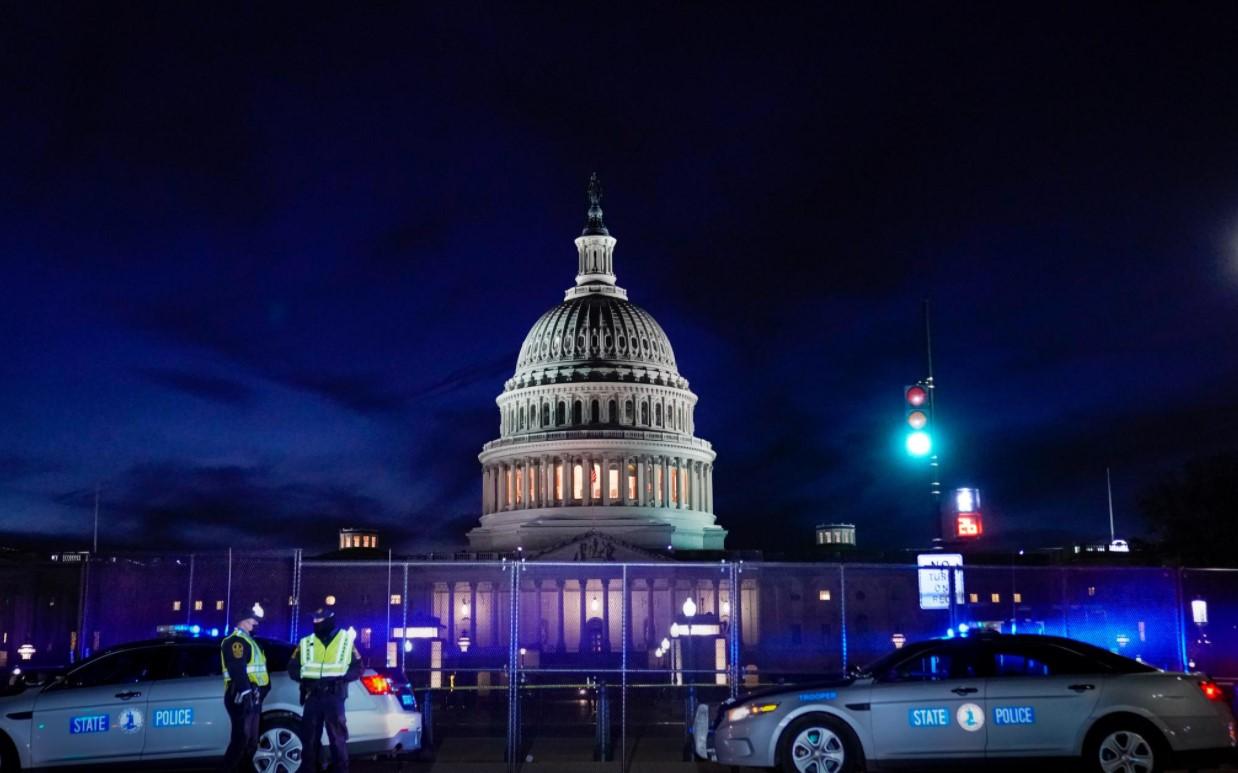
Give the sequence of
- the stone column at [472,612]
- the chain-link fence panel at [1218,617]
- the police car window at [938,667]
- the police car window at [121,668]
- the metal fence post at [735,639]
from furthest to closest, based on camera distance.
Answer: the stone column at [472,612] → the chain-link fence panel at [1218,617] → the metal fence post at [735,639] → the police car window at [121,668] → the police car window at [938,667]

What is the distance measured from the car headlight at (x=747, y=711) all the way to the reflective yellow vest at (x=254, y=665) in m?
5.74

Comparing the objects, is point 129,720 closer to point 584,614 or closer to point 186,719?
point 186,719

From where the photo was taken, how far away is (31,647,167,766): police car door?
18.0 metres

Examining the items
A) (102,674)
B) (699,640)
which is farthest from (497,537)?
(102,674)

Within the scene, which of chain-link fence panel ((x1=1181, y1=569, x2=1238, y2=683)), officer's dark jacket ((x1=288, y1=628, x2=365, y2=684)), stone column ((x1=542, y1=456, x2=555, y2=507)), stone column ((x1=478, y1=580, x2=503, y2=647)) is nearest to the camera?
officer's dark jacket ((x1=288, y1=628, x2=365, y2=684))

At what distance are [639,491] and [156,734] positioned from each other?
11336 cm

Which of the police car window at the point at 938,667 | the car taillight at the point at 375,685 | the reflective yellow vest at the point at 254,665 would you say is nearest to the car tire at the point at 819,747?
the police car window at the point at 938,667

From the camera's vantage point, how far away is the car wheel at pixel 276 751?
18.2 meters

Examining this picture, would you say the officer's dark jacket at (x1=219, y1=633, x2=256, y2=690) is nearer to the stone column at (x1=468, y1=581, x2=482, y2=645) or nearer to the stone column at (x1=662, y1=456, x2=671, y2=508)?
the stone column at (x1=468, y1=581, x2=482, y2=645)

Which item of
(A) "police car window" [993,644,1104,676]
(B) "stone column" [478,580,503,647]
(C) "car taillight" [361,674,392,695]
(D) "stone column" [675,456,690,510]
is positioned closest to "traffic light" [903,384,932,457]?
(A) "police car window" [993,644,1104,676]

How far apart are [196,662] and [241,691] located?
1.77 metres

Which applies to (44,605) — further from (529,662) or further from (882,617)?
(882,617)

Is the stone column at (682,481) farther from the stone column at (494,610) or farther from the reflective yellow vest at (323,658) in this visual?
the reflective yellow vest at (323,658)

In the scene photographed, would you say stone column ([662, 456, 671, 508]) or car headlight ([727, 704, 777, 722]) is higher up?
stone column ([662, 456, 671, 508])
